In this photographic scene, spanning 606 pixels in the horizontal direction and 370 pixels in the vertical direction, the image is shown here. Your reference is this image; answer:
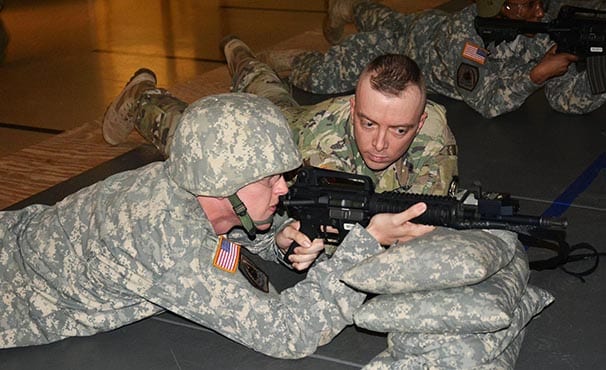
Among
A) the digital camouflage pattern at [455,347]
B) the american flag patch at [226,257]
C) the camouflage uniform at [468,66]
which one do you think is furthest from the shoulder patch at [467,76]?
the american flag patch at [226,257]

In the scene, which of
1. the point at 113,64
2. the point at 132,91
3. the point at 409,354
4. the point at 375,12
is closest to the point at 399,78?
the point at 409,354

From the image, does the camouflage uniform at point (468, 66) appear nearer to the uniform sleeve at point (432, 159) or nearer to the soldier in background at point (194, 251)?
the uniform sleeve at point (432, 159)

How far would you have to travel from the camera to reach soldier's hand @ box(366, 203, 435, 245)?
260 centimetres


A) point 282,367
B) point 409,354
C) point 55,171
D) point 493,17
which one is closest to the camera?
point 409,354

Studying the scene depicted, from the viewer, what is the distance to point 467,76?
16.2 feet

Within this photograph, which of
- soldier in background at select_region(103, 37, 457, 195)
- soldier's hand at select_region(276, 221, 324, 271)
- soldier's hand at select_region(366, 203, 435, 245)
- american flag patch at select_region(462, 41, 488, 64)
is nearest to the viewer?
soldier's hand at select_region(366, 203, 435, 245)

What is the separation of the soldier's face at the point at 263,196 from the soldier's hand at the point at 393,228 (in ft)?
0.95

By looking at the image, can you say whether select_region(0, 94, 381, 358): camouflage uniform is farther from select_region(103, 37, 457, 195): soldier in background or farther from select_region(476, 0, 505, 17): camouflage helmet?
select_region(476, 0, 505, 17): camouflage helmet

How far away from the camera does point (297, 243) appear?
281cm

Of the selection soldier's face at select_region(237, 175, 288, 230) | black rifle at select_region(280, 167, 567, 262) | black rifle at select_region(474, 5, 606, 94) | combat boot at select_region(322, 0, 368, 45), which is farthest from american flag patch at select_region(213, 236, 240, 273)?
combat boot at select_region(322, 0, 368, 45)

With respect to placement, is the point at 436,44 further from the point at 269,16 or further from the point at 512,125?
the point at 269,16

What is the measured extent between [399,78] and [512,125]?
217 centimetres

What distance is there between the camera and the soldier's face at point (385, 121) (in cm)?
287

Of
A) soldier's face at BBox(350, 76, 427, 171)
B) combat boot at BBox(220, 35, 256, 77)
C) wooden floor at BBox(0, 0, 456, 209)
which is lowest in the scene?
wooden floor at BBox(0, 0, 456, 209)
